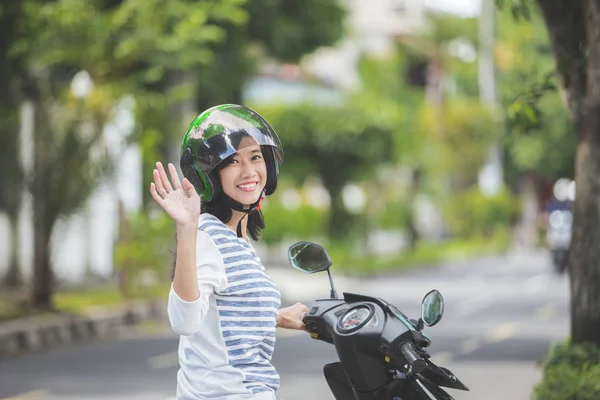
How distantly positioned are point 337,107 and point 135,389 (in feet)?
93.7

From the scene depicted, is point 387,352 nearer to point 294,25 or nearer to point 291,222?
point 294,25

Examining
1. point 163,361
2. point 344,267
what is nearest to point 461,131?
point 344,267

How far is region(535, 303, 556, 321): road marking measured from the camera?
69.7 feet

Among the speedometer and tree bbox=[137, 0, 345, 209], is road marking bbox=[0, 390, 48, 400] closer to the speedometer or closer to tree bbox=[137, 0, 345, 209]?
the speedometer

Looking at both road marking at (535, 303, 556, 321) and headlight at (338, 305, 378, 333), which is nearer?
headlight at (338, 305, 378, 333)

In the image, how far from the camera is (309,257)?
4703mm

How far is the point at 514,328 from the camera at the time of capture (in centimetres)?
1923

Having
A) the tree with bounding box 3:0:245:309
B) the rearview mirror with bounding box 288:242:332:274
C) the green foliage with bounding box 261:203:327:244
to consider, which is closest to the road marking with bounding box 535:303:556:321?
the tree with bounding box 3:0:245:309

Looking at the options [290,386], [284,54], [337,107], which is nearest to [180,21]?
[284,54]

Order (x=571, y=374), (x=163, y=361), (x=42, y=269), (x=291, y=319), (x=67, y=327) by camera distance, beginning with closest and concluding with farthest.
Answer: (x=291, y=319) < (x=571, y=374) < (x=163, y=361) < (x=67, y=327) < (x=42, y=269)

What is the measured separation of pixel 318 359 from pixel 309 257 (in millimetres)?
10575

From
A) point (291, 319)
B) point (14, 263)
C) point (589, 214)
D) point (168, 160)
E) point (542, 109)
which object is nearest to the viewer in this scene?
point (291, 319)

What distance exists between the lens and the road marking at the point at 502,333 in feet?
57.9

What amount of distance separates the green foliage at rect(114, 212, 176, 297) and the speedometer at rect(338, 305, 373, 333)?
17.1 meters
